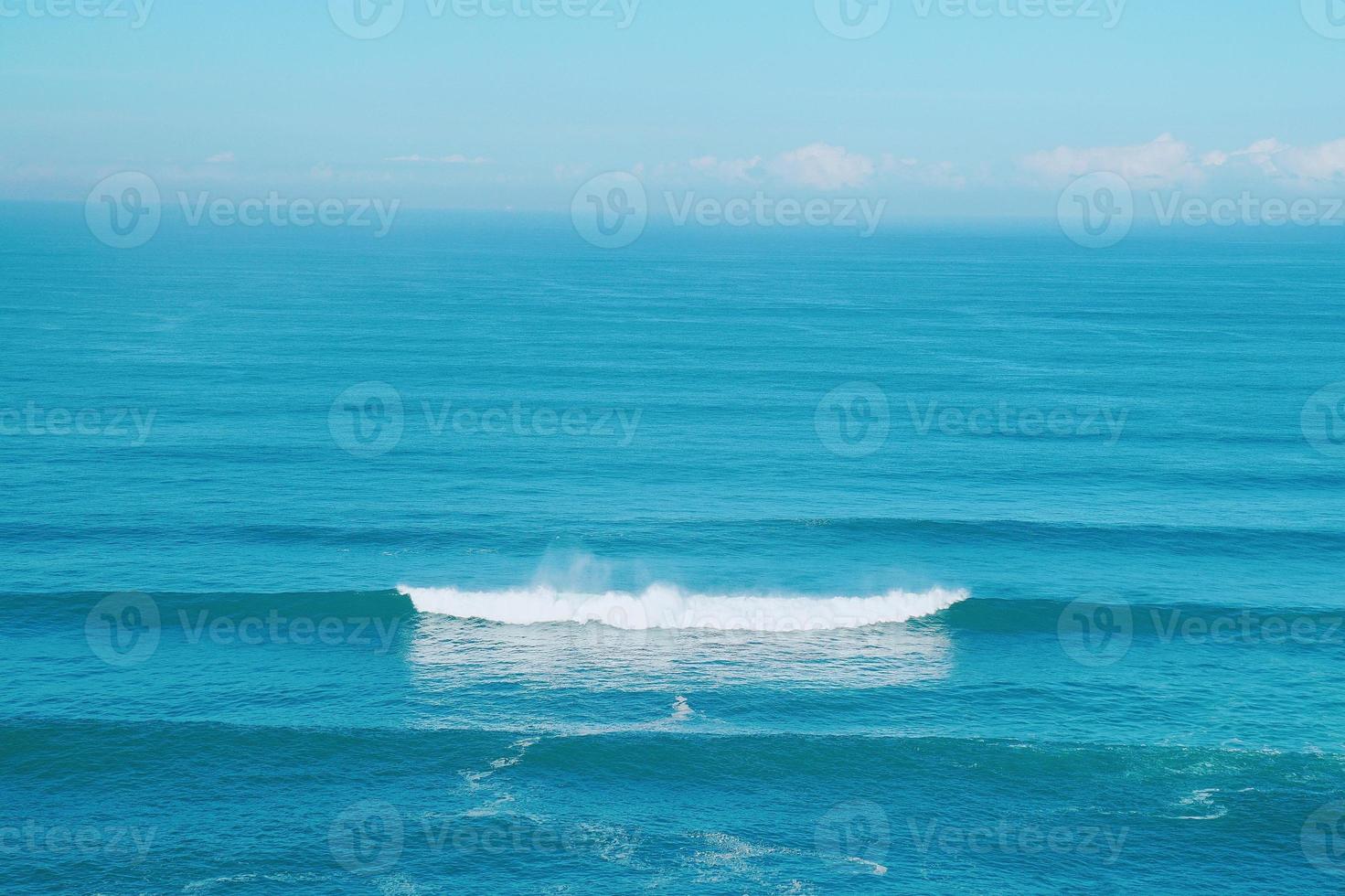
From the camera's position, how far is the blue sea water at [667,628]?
4297 centimetres

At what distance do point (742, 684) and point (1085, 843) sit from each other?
1729 centimetres

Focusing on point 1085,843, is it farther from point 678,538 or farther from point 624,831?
point 678,538

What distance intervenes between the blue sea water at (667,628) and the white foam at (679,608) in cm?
23

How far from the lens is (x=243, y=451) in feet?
287

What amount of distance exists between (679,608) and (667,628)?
1.84 meters

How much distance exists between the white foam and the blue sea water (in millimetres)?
229

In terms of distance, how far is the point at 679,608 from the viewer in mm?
63125

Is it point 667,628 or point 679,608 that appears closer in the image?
point 667,628

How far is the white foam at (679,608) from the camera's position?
62.0 meters

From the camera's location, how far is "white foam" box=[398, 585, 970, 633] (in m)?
62.0

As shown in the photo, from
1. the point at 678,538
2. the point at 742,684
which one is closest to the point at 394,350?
the point at 678,538

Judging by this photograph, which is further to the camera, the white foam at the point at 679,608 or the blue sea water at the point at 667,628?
the white foam at the point at 679,608

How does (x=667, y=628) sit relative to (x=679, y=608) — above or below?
below

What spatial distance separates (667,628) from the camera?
202 feet
